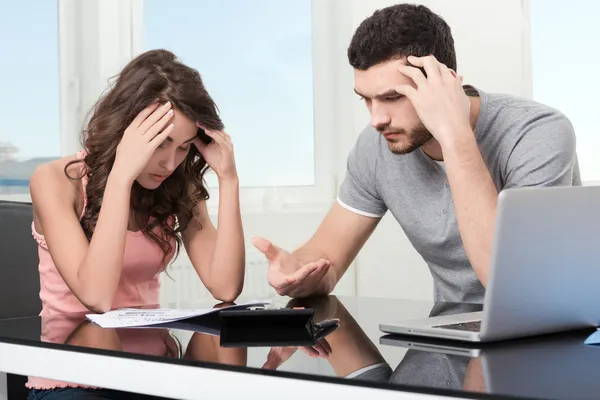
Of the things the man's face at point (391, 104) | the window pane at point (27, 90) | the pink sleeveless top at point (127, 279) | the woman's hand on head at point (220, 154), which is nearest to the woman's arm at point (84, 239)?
the pink sleeveless top at point (127, 279)

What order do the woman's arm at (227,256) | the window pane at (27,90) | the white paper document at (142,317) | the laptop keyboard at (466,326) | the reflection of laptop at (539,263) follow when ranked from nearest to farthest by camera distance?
the reflection of laptop at (539,263) → the laptop keyboard at (466,326) → the white paper document at (142,317) → the woman's arm at (227,256) → the window pane at (27,90)

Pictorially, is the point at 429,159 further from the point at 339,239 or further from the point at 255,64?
the point at 255,64

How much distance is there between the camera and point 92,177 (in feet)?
5.93

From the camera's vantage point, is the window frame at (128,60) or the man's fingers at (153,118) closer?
the man's fingers at (153,118)

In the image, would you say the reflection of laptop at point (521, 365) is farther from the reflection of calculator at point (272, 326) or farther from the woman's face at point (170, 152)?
the woman's face at point (170, 152)

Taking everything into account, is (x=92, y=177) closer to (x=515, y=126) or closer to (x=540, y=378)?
(x=515, y=126)

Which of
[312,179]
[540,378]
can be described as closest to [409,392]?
[540,378]

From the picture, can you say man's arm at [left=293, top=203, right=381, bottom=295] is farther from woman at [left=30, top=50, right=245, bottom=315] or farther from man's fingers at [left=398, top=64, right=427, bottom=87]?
man's fingers at [left=398, top=64, right=427, bottom=87]

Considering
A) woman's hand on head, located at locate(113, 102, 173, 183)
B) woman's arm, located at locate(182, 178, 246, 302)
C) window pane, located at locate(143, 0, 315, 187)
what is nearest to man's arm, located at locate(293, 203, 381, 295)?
woman's arm, located at locate(182, 178, 246, 302)

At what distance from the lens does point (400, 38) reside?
1.75 m

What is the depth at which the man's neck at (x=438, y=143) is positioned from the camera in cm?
188

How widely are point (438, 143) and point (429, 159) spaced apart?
0.07 metres

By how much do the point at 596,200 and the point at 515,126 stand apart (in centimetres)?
84

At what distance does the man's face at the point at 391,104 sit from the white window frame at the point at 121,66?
1.74 meters
